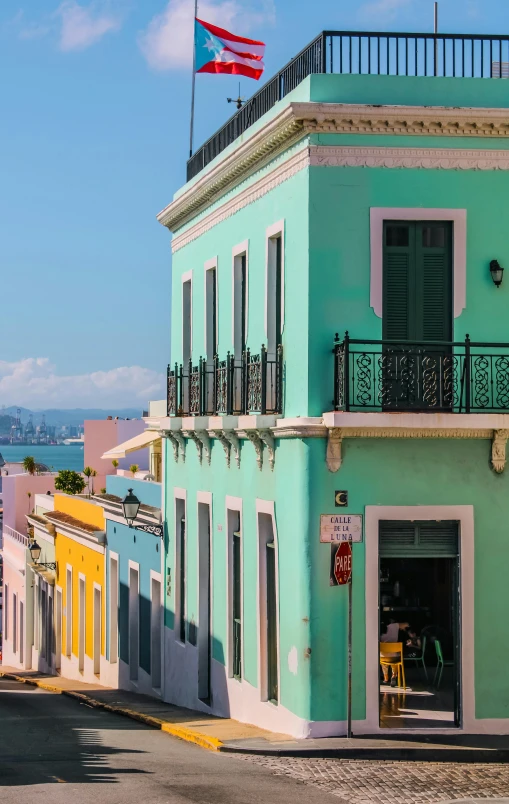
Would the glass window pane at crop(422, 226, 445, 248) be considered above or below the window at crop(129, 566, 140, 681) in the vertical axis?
above

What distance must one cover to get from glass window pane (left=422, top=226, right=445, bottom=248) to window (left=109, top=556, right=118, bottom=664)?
14.6 m

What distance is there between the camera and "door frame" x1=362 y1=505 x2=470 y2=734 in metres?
15.8

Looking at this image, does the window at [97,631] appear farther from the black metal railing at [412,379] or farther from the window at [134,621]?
the black metal railing at [412,379]

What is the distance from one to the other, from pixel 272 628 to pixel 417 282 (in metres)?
4.96

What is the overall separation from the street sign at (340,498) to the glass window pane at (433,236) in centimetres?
314

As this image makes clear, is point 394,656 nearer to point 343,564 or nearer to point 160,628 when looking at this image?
point 343,564

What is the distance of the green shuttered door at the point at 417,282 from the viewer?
16.2 m

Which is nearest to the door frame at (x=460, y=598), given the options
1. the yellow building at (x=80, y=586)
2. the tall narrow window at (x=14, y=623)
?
the yellow building at (x=80, y=586)

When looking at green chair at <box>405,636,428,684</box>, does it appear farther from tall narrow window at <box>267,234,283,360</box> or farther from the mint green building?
tall narrow window at <box>267,234,283,360</box>

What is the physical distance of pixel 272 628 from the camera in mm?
17797

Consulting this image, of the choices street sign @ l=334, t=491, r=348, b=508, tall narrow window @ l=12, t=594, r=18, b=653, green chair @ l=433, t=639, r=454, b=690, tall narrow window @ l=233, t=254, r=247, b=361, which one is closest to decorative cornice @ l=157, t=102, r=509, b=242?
tall narrow window @ l=233, t=254, r=247, b=361

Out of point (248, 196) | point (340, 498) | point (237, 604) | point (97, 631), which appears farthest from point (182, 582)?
point (97, 631)

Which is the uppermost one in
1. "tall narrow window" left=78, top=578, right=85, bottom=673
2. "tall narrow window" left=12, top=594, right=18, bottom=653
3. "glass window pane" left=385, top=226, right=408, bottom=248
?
"glass window pane" left=385, top=226, right=408, bottom=248

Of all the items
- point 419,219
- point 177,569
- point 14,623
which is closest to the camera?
point 419,219
